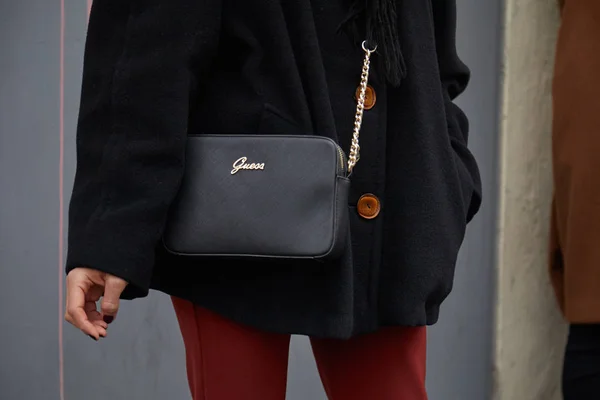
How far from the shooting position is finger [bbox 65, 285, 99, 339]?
130 cm

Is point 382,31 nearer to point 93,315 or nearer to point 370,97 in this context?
point 370,97

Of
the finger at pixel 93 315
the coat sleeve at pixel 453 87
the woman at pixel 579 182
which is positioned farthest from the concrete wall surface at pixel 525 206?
the finger at pixel 93 315

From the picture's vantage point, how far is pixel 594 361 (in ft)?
6.78

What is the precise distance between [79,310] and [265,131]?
355 mm

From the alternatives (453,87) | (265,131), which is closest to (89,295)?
(265,131)

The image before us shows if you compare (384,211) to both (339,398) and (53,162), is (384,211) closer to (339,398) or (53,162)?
(339,398)

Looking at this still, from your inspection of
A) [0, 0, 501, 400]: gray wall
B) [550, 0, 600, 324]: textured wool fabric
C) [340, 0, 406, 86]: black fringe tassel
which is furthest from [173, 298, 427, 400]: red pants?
[0, 0, 501, 400]: gray wall

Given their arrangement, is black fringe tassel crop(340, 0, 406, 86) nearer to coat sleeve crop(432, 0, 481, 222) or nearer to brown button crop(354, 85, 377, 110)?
brown button crop(354, 85, 377, 110)

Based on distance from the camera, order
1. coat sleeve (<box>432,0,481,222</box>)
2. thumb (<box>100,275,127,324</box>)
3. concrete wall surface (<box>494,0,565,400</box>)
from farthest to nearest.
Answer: concrete wall surface (<box>494,0,565,400</box>)
coat sleeve (<box>432,0,481,222</box>)
thumb (<box>100,275,127,324</box>)

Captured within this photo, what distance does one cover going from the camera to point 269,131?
1.39m

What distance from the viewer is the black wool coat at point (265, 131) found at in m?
1.33

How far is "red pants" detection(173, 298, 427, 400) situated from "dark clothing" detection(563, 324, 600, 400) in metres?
0.66

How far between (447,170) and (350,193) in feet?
0.53

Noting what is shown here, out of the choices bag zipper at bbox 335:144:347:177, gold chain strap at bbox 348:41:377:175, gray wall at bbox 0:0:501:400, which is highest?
gold chain strap at bbox 348:41:377:175
